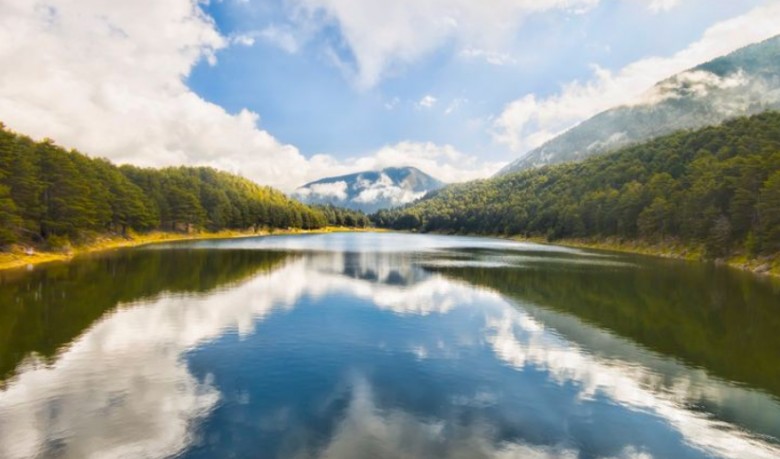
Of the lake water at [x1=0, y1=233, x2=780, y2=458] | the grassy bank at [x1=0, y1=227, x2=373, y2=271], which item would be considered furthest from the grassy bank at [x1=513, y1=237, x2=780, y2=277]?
the grassy bank at [x1=0, y1=227, x2=373, y2=271]

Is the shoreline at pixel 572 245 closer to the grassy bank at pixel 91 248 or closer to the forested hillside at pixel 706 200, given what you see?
the grassy bank at pixel 91 248

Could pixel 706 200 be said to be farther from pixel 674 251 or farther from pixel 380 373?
pixel 380 373

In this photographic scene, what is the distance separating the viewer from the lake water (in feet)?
59.1

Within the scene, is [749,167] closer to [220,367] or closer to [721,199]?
[721,199]

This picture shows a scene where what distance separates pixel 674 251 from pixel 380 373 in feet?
384

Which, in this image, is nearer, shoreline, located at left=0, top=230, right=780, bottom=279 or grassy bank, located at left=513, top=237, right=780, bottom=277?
shoreline, located at left=0, top=230, right=780, bottom=279

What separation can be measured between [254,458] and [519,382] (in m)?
15.7

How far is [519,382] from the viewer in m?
25.5

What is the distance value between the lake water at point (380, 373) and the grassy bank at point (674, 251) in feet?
109

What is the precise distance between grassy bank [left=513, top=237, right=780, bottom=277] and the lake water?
109 ft

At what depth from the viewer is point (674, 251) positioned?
115m

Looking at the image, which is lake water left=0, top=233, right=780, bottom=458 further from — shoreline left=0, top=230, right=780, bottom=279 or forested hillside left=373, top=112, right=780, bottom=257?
forested hillside left=373, top=112, right=780, bottom=257

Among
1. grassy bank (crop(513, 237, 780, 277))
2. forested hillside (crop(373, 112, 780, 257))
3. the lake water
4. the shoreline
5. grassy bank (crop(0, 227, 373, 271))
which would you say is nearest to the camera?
the lake water

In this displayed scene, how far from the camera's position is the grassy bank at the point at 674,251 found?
254ft
